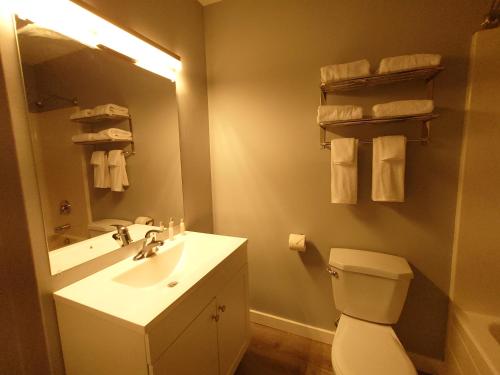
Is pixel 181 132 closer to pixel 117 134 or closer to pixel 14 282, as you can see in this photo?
pixel 117 134

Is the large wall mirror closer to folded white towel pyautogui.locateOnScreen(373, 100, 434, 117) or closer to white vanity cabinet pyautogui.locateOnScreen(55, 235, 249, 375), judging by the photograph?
white vanity cabinet pyautogui.locateOnScreen(55, 235, 249, 375)

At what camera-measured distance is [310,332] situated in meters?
1.73

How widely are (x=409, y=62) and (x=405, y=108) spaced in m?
0.23

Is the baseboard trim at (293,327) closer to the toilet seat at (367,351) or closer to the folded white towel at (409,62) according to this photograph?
the toilet seat at (367,351)

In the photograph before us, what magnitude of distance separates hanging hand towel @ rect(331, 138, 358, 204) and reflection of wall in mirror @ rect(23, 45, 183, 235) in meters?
1.03

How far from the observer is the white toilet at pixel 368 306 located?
3.53ft

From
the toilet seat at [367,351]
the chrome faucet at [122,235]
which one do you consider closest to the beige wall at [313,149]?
the toilet seat at [367,351]

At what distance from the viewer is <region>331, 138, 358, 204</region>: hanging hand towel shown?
1351 mm

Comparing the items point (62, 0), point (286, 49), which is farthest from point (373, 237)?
point (62, 0)

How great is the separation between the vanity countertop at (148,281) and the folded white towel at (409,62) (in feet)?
4.17

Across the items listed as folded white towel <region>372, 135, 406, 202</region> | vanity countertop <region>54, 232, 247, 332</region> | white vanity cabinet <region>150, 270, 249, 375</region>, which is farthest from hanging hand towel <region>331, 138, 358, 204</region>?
white vanity cabinet <region>150, 270, 249, 375</region>

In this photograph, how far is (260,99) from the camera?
1665 millimetres

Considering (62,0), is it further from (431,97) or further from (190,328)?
(431,97)

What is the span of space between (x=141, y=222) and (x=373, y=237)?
147cm
